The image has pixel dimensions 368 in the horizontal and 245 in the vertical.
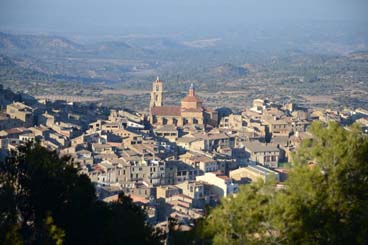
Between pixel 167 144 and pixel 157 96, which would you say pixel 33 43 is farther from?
pixel 167 144

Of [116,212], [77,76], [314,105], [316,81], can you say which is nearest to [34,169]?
[116,212]

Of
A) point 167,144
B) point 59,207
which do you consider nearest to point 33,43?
point 167,144

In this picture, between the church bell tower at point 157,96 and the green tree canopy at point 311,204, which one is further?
the church bell tower at point 157,96

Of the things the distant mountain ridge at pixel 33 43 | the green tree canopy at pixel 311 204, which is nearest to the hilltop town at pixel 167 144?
the green tree canopy at pixel 311 204

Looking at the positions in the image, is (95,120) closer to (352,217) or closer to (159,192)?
(159,192)

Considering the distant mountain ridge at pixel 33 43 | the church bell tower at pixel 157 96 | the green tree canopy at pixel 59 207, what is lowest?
the distant mountain ridge at pixel 33 43

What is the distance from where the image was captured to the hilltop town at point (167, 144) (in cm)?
2838

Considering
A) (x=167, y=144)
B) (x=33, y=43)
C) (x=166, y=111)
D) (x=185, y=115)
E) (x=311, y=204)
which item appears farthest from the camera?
(x=33, y=43)

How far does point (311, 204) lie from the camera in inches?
442

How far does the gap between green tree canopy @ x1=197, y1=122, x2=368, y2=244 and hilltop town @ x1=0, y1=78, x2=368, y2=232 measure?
35.1 feet

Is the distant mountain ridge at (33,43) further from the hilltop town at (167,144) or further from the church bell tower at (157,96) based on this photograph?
the hilltop town at (167,144)

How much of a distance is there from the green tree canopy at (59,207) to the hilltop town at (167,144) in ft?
Answer: 23.1

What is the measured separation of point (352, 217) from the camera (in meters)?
11.2

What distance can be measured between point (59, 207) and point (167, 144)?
2213cm
